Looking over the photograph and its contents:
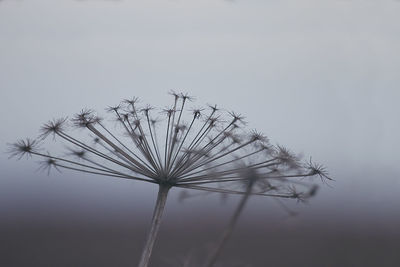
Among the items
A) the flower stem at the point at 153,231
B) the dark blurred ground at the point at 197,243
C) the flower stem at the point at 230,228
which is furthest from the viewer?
the dark blurred ground at the point at 197,243

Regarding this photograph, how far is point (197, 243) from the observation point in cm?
275

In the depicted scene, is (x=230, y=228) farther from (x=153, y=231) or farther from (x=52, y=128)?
(x=52, y=128)

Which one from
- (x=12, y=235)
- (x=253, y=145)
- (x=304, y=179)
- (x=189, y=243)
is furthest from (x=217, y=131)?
(x=12, y=235)

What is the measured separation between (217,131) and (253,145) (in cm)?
24

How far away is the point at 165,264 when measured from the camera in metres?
2.60

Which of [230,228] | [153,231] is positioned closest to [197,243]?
[153,231]

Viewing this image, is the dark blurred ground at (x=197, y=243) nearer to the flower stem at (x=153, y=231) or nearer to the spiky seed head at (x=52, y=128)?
the flower stem at (x=153, y=231)

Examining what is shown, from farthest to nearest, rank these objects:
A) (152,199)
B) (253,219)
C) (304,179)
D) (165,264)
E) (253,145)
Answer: (152,199), (253,219), (165,264), (253,145), (304,179)

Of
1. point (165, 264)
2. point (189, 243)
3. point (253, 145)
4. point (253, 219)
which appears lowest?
point (165, 264)

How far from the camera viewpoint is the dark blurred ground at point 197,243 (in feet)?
9.41

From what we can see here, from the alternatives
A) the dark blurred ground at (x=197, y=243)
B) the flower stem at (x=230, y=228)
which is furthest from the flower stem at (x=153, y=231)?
the dark blurred ground at (x=197, y=243)

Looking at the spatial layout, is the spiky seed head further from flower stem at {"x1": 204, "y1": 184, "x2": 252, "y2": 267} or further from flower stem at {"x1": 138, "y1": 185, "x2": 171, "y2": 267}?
flower stem at {"x1": 204, "y1": 184, "x2": 252, "y2": 267}

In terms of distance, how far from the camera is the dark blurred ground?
2867 mm

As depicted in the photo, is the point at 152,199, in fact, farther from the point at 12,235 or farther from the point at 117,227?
the point at 12,235
